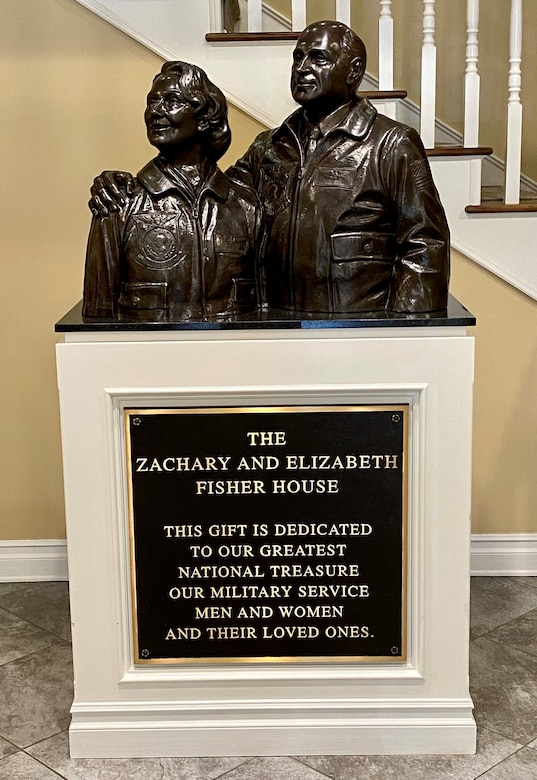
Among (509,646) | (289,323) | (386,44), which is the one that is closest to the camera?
(289,323)

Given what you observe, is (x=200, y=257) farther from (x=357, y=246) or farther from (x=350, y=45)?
(x=350, y=45)

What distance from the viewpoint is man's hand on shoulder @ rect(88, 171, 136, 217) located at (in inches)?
86.9

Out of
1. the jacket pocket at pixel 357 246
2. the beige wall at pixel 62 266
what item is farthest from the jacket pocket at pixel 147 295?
the beige wall at pixel 62 266

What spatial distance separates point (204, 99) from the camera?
2174 millimetres

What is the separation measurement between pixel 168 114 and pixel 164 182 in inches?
5.6

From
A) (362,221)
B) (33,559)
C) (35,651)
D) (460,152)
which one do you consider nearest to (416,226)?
(362,221)

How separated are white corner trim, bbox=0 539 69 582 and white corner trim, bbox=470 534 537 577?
1.32 m

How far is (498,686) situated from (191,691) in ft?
2.64

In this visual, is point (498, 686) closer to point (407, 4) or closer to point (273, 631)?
point (273, 631)

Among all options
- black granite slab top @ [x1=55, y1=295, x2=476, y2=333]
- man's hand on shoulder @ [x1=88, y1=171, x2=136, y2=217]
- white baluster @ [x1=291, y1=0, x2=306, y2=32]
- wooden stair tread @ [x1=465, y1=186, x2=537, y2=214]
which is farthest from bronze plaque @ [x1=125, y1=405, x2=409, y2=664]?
white baluster @ [x1=291, y1=0, x2=306, y2=32]

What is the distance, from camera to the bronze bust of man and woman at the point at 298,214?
2.16 metres

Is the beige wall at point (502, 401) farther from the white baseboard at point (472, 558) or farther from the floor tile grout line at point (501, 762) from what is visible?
the floor tile grout line at point (501, 762)

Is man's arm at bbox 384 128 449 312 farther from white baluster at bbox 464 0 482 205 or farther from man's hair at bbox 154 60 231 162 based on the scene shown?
white baluster at bbox 464 0 482 205

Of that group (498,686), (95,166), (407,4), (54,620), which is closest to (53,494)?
(54,620)
